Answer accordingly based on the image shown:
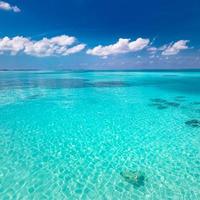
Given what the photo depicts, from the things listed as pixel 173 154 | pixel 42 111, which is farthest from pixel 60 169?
pixel 42 111

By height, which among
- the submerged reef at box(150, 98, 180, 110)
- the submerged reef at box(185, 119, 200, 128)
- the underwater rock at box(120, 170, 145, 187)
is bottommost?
the submerged reef at box(150, 98, 180, 110)

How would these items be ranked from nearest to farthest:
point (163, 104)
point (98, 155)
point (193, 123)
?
point (98, 155) < point (193, 123) < point (163, 104)

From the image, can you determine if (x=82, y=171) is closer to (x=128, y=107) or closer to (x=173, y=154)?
(x=173, y=154)

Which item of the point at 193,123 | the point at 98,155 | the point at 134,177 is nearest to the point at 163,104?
the point at 193,123

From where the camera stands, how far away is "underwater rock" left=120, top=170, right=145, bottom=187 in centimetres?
569

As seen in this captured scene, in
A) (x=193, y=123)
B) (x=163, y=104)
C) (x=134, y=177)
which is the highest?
(x=134, y=177)

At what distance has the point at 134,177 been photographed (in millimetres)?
5902

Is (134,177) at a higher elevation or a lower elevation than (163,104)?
higher

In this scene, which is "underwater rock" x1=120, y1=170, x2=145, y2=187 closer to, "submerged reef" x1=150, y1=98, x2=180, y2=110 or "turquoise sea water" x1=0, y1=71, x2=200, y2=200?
"turquoise sea water" x1=0, y1=71, x2=200, y2=200

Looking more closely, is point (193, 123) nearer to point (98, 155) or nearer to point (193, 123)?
point (193, 123)

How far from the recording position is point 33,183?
5621 millimetres

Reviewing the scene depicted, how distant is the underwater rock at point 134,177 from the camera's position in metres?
5.69

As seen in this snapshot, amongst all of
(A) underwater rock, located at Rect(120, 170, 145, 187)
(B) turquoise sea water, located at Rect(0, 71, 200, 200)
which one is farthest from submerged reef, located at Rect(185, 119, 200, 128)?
(A) underwater rock, located at Rect(120, 170, 145, 187)

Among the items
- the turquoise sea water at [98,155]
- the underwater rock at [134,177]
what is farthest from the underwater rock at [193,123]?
the underwater rock at [134,177]
